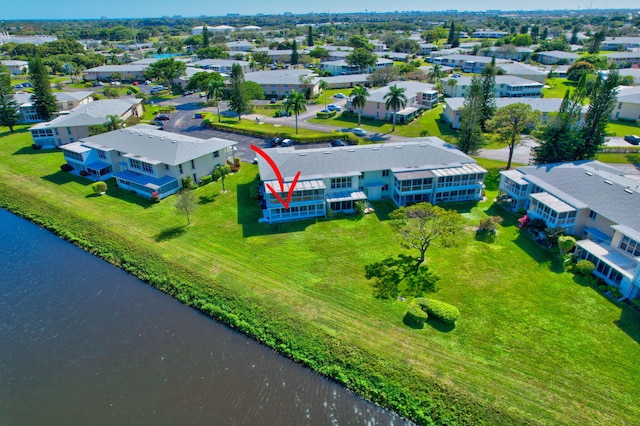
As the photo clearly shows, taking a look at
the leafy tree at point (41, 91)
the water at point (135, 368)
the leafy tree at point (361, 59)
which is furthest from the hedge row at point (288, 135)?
the leafy tree at point (361, 59)

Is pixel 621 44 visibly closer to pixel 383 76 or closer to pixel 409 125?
pixel 383 76

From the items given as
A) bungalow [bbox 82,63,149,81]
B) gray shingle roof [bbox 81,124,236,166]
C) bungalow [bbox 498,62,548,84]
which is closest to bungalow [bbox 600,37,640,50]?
bungalow [bbox 498,62,548,84]

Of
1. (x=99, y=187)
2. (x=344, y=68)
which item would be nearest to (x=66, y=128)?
(x=99, y=187)

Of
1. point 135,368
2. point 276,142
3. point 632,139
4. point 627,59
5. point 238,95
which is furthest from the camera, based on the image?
point 627,59

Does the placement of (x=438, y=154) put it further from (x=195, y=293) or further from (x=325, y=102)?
(x=325, y=102)

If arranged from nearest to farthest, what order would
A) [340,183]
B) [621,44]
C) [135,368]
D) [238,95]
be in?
[135,368] → [340,183] → [238,95] → [621,44]

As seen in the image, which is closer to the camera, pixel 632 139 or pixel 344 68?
pixel 632 139

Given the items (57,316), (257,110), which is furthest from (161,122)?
(57,316)
